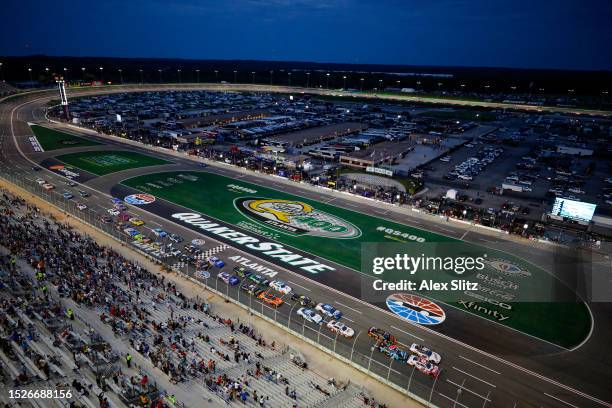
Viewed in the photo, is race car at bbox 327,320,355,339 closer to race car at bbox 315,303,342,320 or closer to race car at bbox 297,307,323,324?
race car at bbox 297,307,323,324

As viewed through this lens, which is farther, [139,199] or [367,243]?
[139,199]

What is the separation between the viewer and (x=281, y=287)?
1812 inches

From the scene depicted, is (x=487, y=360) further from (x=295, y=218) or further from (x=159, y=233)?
(x=159, y=233)

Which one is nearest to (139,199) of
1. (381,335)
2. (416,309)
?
(381,335)

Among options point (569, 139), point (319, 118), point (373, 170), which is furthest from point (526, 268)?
point (319, 118)

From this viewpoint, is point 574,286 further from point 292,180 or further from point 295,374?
point 292,180

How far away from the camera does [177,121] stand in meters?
153

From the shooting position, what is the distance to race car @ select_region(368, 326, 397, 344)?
38.3m

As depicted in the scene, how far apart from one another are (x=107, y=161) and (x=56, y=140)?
1378 inches

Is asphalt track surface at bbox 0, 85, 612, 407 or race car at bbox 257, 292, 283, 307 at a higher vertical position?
race car at bbox 257, 292, 283, 307

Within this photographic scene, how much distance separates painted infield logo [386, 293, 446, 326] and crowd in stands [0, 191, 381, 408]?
14280mm

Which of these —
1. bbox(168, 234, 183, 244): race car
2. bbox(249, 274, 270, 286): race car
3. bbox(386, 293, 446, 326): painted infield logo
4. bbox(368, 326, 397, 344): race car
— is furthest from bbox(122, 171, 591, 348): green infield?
bbox(368, 326, 397, 344): race car

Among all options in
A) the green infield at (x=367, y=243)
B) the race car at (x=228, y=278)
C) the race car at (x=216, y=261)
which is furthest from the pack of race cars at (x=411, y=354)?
the race car at (x=216, y=261)

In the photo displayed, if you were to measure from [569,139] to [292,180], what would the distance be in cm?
11860
